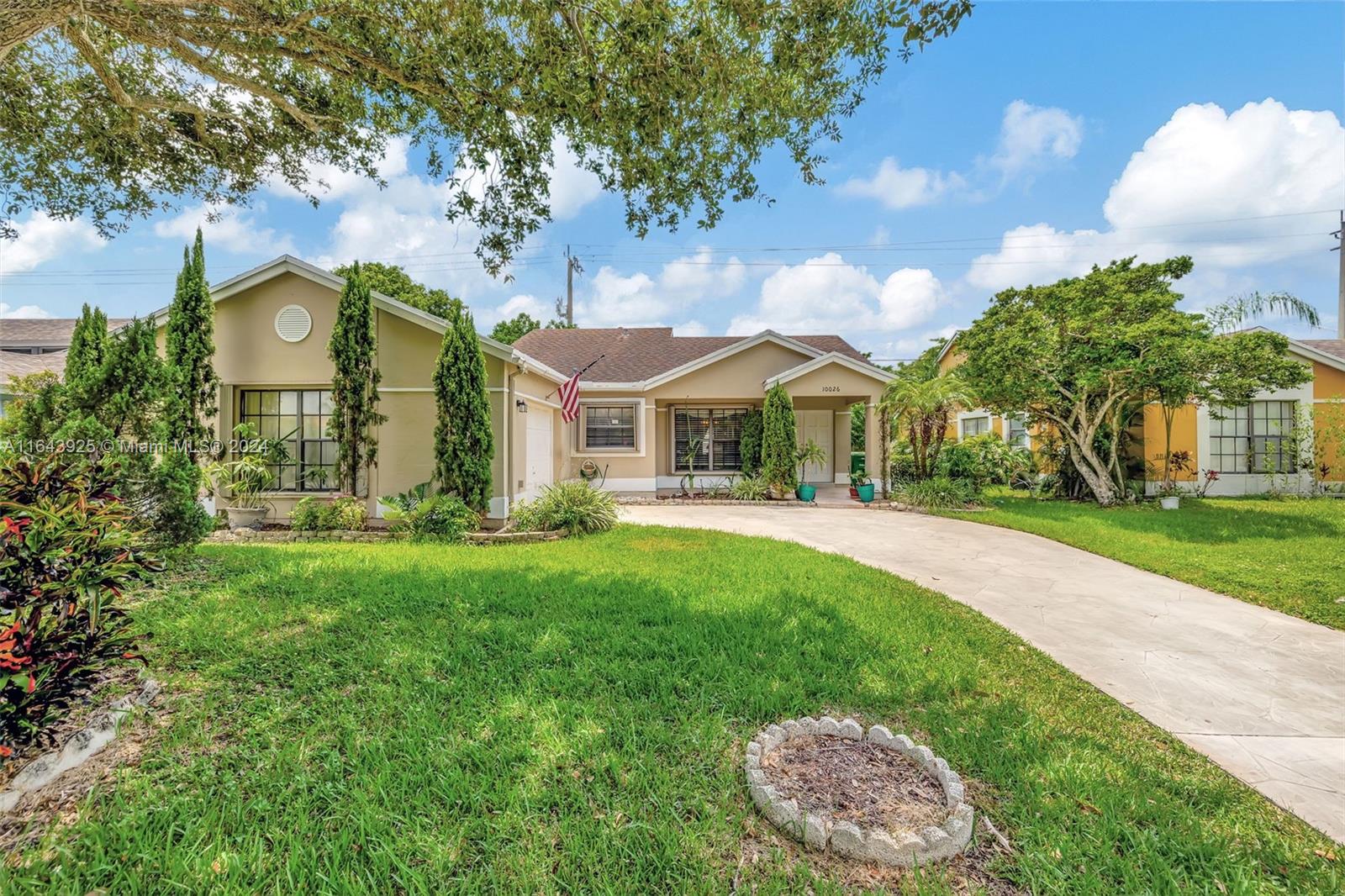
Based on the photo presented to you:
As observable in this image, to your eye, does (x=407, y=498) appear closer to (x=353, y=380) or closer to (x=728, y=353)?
(x=353, y=380)

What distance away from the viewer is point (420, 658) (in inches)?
144

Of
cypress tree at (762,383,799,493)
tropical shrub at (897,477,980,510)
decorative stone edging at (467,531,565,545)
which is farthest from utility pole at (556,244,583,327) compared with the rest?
decorative stone edging at (467,531,565,545)

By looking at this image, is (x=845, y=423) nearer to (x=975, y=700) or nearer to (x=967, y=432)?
(x=967, y=432)

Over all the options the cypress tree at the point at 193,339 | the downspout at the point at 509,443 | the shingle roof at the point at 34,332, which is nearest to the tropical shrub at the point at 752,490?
the downspout at the point at 509,443

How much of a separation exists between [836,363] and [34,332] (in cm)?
3328

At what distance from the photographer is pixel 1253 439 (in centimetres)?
1417

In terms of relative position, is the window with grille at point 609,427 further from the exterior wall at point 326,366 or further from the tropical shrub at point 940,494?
the tropical shrub at point 940,494

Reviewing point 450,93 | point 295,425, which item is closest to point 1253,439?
point 450,93

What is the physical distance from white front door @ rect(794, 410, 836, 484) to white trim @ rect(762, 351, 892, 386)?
295 cm

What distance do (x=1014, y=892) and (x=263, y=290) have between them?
1287 cm

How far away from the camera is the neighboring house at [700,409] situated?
1433 centimetres

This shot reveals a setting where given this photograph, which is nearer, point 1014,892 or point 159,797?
point 1014,892

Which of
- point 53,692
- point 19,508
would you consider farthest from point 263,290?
point 53,692

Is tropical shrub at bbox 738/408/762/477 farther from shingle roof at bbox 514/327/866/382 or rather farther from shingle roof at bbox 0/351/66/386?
shingle roof at bbox 0/351/66/386
